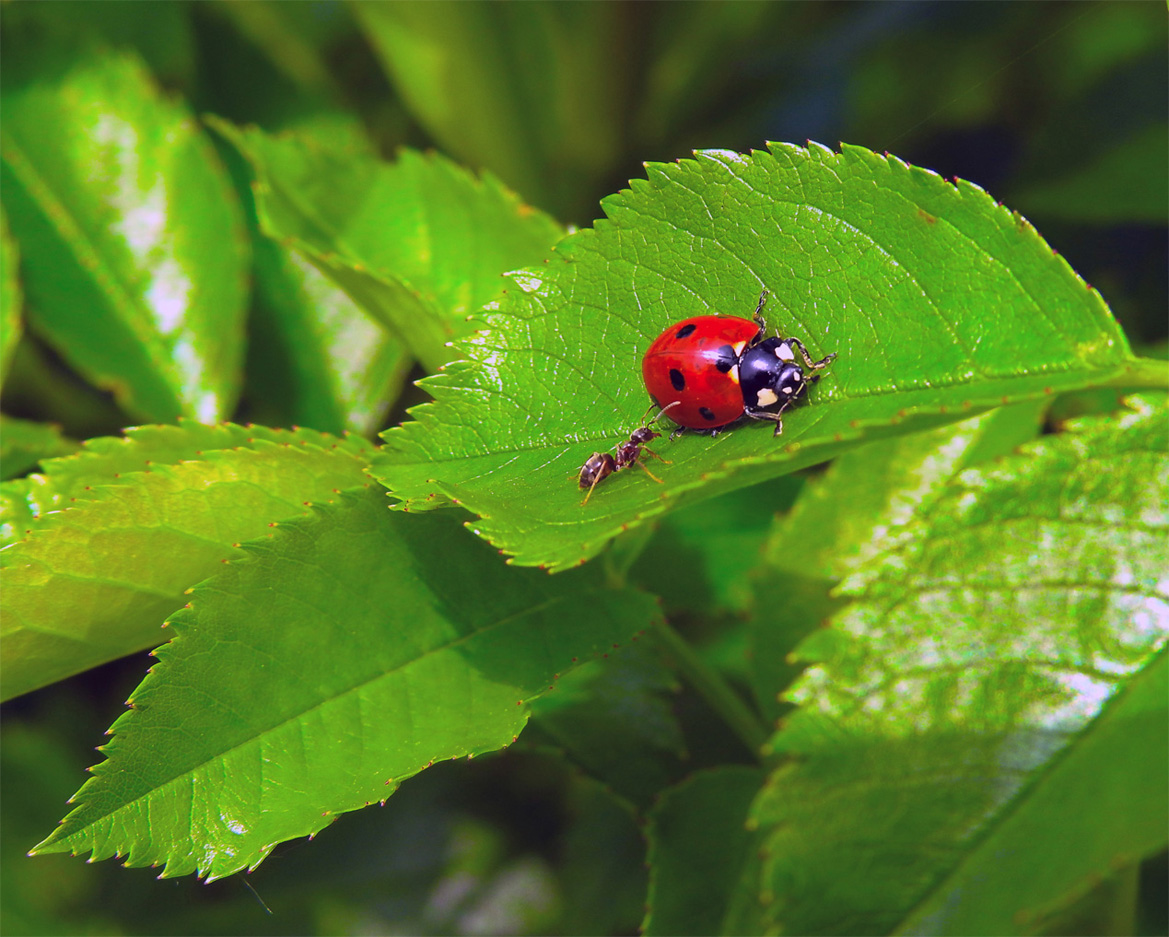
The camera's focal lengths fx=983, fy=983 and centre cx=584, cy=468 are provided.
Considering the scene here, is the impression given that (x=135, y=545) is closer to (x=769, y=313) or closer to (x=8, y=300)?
(x=769, y=313)

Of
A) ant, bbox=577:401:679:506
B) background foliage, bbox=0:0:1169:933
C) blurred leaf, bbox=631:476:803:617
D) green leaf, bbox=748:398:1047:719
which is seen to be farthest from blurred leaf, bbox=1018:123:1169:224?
ant, bbox=577:401:679:506

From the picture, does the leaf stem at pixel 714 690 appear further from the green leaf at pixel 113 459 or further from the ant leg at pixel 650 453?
the green leaf at pixel 113 459

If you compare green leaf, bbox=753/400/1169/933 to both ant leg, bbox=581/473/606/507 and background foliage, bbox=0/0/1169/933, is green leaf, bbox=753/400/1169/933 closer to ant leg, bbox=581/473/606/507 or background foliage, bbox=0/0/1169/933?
background foliage, bbox=0/0/1169/933

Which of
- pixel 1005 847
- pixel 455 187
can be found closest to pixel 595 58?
pixel 455 187

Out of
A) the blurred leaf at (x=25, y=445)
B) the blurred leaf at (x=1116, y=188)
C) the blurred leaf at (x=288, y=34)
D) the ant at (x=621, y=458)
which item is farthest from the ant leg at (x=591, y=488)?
the blurred leaf at (x=288, y=34)

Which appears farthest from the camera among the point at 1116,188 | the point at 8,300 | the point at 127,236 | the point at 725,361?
the point at 1116,188

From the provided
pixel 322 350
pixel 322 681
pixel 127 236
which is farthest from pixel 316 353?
pixel 322 681

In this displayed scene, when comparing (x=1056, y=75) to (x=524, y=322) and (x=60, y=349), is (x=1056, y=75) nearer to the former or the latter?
(x=524, y=322)
